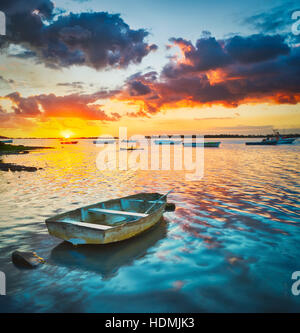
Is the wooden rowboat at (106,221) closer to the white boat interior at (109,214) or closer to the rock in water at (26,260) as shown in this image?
the white boat interior at (109,214)

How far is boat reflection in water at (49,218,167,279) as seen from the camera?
24.5 feet

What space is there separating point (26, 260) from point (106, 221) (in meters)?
3.81

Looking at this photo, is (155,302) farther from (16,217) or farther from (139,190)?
(139,190)

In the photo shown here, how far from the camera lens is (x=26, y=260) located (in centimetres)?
743

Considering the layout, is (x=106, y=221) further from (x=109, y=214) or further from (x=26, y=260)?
(x=26, y=260)

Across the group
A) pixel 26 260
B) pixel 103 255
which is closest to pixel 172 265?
pixel 103 255

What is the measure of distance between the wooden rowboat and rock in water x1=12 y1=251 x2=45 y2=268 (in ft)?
3.16

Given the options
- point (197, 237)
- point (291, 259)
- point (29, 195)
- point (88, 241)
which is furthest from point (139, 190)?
point (291, 259)

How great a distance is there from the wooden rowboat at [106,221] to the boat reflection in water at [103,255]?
1.47 ft

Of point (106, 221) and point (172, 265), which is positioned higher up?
point (106, 221)

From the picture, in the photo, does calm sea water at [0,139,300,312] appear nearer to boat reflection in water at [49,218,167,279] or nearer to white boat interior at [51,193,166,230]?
boat reflection in water at [49,218,167,279]

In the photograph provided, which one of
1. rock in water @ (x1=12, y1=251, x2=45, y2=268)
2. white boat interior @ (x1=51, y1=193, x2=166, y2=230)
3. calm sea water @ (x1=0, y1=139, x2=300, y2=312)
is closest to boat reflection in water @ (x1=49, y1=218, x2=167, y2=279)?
calm sea water @ (x1=0, y1=139, x2=300, y2=312)
